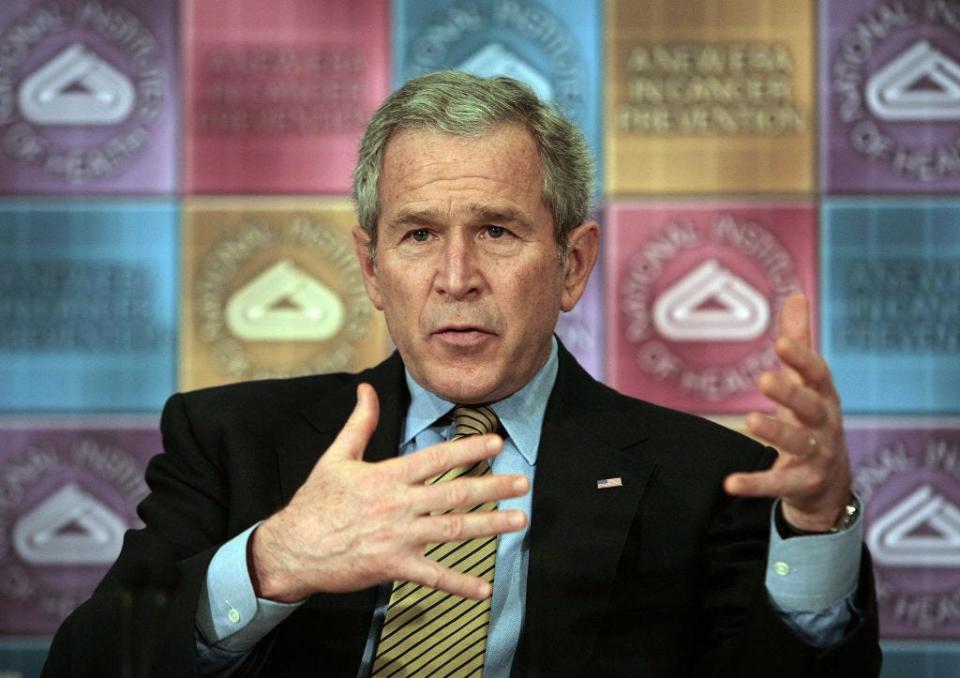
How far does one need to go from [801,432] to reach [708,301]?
1.90m

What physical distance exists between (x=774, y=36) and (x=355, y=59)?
3.94 ft

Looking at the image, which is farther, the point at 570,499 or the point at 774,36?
the point at 774,36

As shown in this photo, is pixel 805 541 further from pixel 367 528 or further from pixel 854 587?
pixel 367 528

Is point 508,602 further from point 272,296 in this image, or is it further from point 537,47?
point 537,47

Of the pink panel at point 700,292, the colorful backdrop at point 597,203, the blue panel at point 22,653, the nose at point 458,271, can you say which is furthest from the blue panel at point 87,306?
the nose at point 458,271

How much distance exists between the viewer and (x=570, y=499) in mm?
2059

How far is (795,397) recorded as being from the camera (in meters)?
1.59

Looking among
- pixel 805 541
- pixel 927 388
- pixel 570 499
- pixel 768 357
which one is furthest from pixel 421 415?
pixel 927 388

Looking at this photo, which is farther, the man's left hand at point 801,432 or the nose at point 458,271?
the nose at point 458,271

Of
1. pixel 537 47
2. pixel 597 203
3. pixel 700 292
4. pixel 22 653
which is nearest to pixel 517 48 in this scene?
pixel 537 47

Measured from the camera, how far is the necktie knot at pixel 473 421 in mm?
2102

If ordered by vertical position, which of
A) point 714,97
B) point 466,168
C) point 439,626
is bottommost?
point 439,626

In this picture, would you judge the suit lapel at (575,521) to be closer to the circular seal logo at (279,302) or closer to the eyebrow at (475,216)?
the eyebrow at (475,216)

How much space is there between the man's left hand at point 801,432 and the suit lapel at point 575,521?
42cm
